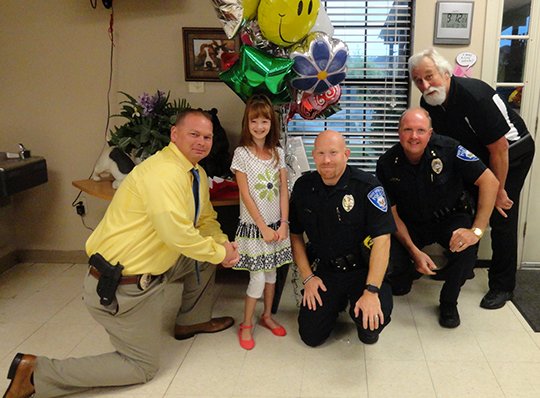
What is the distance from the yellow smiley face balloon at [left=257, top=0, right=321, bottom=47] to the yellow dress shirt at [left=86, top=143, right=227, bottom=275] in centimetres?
67

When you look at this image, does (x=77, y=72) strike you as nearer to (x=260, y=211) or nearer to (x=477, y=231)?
(x=260, y=211)

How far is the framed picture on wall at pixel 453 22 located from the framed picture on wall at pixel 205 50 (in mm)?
1196

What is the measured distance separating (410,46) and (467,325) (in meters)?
1.65

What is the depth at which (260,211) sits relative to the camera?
207 centimetres

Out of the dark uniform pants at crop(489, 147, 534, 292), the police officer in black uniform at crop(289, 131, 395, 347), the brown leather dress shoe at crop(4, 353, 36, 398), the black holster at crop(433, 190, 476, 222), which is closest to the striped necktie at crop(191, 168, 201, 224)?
the police officer in black uniform at crop(289, 131, 395, 347)

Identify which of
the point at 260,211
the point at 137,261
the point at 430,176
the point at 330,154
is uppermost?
the point at 330,154

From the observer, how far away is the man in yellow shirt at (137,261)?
1692 mm

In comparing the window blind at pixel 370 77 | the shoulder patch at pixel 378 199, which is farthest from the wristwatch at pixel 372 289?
the window blind at pixel 370 77

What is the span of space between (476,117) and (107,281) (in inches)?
74.7

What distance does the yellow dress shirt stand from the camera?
5.52 feet

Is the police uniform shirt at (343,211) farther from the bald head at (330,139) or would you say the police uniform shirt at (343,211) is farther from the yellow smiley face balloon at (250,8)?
the yellow smiley face balloon at (250,8)

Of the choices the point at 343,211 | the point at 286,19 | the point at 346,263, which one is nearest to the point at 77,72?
the point at 286,19

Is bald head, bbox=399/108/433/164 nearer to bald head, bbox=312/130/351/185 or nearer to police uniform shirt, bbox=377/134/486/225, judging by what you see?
police uniform shirt, bbox=377/134/486/225

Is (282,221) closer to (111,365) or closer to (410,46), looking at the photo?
(111,365)
